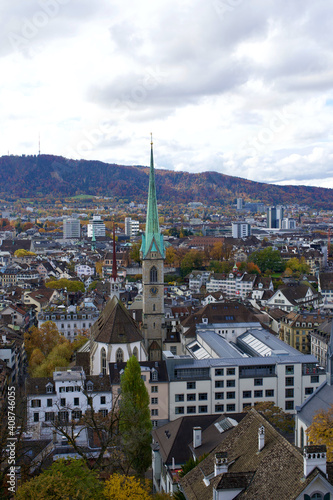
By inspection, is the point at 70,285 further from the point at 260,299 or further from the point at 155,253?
the point at 155,253

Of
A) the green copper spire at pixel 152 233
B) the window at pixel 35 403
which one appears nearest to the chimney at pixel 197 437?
the window at pixel 35 403

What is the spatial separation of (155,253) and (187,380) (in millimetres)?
17022

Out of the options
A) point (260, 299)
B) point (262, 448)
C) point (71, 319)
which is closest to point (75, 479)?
point (262, 448)

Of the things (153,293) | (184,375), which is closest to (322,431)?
(184,375)

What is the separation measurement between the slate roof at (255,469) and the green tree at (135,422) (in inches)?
376

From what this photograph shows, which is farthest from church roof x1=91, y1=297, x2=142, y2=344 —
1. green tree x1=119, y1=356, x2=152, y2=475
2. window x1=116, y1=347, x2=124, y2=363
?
green tree x1=119, y1=356, x2=152, y2=475

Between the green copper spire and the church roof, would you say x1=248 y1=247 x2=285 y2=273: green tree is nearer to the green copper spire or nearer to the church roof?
the green copper spire

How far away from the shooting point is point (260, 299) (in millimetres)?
93125

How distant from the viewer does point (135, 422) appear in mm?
32062

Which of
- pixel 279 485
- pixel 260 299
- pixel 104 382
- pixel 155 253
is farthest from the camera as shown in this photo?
pixel 260 299

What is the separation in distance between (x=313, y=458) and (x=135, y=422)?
56.2 feet

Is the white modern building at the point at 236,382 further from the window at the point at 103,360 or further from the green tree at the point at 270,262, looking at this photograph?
the green tree at the point at 270,262

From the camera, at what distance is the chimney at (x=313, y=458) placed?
54.0ft

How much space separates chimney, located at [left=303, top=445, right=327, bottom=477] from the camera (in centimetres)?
1645
